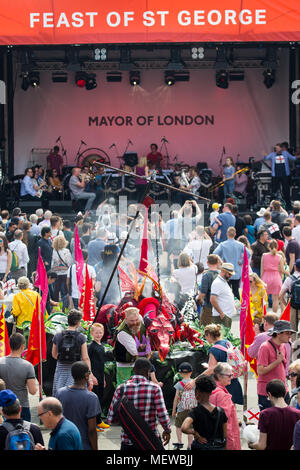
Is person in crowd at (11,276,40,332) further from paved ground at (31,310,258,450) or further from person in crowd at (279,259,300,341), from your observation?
person in crowd at (279,259,300,341)

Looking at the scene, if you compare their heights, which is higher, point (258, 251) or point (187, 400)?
point (258, 251)

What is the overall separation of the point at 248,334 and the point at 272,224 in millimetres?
5510

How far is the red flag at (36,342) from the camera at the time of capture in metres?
8.71

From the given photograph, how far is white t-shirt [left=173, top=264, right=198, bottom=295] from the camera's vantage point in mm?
10938

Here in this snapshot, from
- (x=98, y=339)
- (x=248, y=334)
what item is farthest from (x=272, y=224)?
(x=98, y=339)

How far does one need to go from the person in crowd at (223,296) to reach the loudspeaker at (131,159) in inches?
541

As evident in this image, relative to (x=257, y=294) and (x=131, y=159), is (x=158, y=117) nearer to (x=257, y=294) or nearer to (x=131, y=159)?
(x=131, y=159)

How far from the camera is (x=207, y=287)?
33.4 feet

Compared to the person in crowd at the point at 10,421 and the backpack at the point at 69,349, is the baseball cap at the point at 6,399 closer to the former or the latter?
the person in crowd at the point at 10,421

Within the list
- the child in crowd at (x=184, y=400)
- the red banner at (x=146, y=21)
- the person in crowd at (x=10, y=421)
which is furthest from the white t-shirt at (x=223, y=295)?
the red banner at (x=146, y=21)

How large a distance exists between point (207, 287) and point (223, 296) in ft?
1.80

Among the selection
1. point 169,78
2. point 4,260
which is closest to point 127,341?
point 4,260

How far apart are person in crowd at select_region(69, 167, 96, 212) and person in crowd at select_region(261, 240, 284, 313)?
9.38 metres

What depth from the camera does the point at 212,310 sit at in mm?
10164
